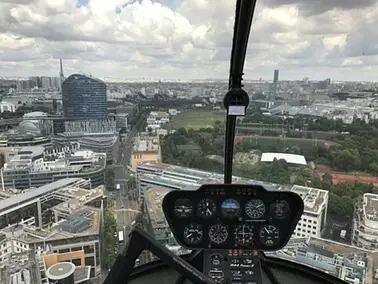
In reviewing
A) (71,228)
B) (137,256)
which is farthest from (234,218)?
(137,256)

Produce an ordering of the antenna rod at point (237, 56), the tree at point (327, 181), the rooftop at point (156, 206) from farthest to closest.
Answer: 1. the tree at point (327, 181)
2. the rooftop at point (156, 206)
3. the antenna rod at point (237, 56)

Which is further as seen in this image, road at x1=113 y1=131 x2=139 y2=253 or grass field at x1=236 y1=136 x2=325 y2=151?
grass field at x1=236 y1=136 x2=325 y2=151

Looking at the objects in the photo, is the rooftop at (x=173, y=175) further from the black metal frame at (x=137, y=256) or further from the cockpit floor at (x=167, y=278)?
the black metal frame at (x=137, y=256)

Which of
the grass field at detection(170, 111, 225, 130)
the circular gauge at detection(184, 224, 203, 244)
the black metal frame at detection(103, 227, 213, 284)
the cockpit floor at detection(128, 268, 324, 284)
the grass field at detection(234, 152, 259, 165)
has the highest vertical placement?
the grass field at detection(170, 111, 225, 130)

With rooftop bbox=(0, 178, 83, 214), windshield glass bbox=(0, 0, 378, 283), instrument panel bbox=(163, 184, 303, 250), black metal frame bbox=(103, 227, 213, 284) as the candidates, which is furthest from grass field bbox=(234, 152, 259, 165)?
black metal frame bbox=(103, 227, 213, 284)

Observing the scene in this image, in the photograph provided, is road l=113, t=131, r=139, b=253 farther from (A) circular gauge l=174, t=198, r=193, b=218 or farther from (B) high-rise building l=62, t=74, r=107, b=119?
(A) circular gauge l=174, t=198, r=193, b=218

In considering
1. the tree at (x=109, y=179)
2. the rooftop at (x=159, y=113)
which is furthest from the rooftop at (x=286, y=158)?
the tree at (x=109, y=179)

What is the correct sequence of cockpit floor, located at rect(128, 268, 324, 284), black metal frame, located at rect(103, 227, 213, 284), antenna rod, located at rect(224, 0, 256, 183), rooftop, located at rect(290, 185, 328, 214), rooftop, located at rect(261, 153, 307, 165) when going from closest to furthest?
black metal frame, located at rect(103, 227, 213, 284) < antenna rod, located at rect(224, 0, 256, 183) < cockpit floor, located at rect(128, 268, 324, 284) < rooftop, located at rect(290, 185, 328, 214) < rooftop, located at rect(261, 153, 307, 165)
